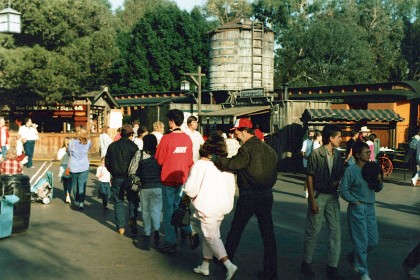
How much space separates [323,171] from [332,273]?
3.93 ft

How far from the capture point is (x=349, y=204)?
656cm

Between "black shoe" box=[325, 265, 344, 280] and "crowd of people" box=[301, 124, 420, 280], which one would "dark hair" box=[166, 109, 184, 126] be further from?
"black shoe" box=[325, 265, 344, 280]

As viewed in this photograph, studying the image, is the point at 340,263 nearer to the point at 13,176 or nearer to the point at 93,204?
the point at 13,176

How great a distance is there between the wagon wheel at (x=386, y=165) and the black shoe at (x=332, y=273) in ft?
46.2

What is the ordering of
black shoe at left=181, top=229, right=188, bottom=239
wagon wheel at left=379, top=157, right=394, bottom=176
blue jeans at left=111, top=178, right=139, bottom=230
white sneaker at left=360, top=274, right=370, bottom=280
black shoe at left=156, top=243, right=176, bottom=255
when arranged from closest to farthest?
white sneaker at left=360, top=274, right=370, bottom=280
black shoe at left=156, top=243, right=176, bottom=255
black shoe at left=181, top=229, right=188, bottom=239
blue jeans at left=111, top=178, right=139, bottom=230
wagon wheel at left=379, top=157, right=394, bottom=176

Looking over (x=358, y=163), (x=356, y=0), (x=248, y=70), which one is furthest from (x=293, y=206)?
(x=356, y=0)

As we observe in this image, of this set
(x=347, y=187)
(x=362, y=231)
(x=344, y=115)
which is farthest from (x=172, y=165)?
(x=344, y=115)

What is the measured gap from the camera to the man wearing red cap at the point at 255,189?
6406 mm

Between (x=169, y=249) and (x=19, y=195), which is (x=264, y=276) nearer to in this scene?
(x=169, y=249)

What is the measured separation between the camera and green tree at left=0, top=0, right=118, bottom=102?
29750mm

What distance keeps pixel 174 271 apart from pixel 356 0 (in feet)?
195

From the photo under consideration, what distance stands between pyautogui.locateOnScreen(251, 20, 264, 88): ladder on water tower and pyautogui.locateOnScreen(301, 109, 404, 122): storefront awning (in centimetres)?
1140

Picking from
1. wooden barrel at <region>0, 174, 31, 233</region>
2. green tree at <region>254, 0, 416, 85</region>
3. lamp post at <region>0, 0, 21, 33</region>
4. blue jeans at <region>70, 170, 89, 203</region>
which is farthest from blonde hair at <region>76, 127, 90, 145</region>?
green tree at <region>254, 0, 416, 85</region>

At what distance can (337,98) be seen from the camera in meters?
29.0
